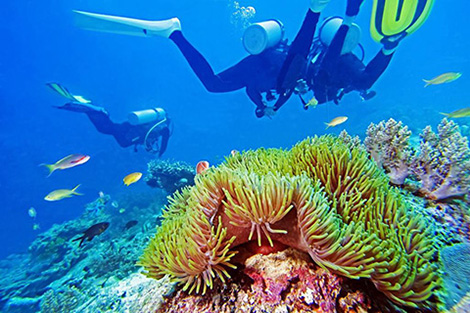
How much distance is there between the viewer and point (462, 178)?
232 centimetres

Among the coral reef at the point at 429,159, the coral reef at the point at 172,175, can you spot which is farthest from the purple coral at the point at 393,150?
the coral reef at the point at 172,175

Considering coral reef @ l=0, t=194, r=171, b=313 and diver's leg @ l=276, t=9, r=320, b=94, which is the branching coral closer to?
coral reef @ l=0, t=194, r=171, b=313

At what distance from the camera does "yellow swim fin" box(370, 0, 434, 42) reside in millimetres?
4797

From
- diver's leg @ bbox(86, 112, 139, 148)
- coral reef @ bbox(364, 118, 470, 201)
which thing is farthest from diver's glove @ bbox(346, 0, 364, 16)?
diver's leg @ bbox(86, 112, 139, 148)

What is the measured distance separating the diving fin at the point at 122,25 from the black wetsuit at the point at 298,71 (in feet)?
1.34

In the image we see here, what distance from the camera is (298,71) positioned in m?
6.56

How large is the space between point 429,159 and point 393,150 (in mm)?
367

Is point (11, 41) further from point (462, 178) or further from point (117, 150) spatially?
point (462, 178)

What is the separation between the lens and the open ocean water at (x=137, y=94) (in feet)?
99.8

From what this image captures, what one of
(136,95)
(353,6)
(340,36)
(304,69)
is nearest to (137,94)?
(136,95)

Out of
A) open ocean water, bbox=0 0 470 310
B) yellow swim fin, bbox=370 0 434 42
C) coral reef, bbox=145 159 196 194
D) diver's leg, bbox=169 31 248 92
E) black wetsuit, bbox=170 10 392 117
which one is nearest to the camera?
yellow swim fin, bbox=370 0 434 42

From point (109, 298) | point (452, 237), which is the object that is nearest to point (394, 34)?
point (452, 237)

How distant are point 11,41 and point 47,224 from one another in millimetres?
53246

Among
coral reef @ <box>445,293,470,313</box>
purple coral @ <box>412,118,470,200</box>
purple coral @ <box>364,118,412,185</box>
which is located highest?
purple coral @ <box>364,118,412,185</box>
